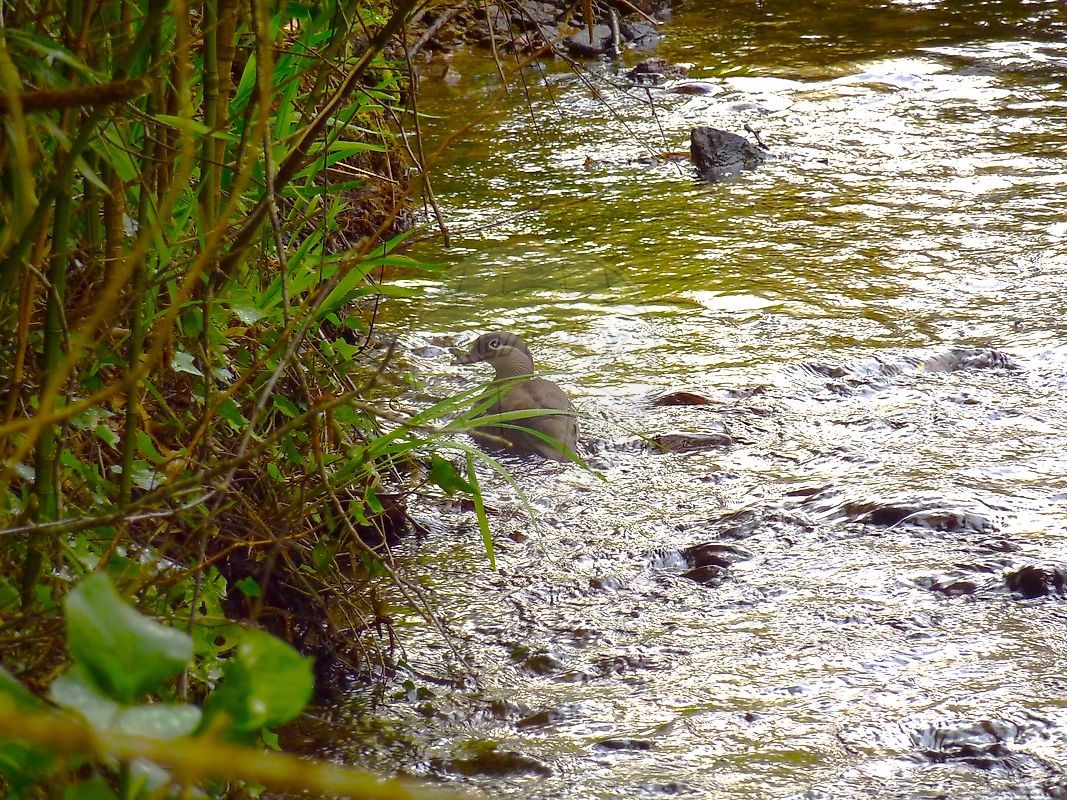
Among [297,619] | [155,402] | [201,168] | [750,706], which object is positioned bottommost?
[750,706]

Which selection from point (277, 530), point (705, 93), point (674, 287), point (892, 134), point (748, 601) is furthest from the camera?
point (705, 93)

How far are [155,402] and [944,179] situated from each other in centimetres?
538

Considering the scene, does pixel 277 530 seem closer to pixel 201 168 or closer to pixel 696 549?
pixel 201 168

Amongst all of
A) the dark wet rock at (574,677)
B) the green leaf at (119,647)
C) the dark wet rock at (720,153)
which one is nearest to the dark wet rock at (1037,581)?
the dark wet rock at (574,677)

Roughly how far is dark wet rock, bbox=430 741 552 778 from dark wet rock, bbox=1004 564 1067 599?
1399 millimetres

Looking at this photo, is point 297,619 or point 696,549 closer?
point 297,619

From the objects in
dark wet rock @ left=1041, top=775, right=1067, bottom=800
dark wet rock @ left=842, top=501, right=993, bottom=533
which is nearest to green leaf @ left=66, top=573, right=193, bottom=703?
dark wet rock @ left=1041, top=775, right=1067, bottom=800

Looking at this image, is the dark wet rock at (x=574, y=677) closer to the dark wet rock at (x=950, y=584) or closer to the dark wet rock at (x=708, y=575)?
the dark wet rock at (x=708, y=575)

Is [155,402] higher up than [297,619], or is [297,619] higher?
[155,402]

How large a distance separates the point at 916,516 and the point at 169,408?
86.4 inches

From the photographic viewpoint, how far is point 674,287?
5.63 m

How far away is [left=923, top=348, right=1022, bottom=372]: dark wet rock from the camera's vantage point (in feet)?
14.9

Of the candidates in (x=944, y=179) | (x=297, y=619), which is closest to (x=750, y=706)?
(x=297, y=619)

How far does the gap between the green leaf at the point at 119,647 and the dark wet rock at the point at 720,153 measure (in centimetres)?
665
